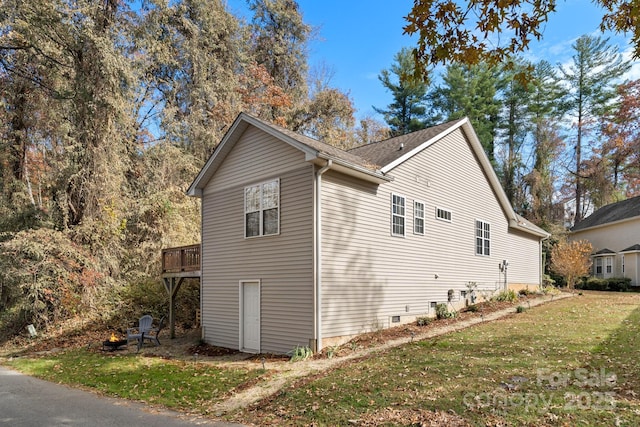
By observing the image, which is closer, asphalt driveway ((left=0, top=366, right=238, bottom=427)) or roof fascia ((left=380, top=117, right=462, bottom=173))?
asphalt driveway ((left=0, top=366, right=238, bottom=427))

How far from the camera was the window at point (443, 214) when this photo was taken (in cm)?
1506

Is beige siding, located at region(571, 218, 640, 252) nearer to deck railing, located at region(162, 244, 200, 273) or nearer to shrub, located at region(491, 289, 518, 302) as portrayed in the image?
shrub, located at region(491, 289, 518, 302)

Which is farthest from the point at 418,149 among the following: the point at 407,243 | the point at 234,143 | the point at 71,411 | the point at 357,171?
the point at 71,411

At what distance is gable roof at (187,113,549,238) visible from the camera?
35.7ft

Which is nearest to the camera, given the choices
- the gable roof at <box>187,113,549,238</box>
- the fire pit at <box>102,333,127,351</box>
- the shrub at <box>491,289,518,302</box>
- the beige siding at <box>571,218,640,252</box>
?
the gable roof at <box>187,113,549,238</box>

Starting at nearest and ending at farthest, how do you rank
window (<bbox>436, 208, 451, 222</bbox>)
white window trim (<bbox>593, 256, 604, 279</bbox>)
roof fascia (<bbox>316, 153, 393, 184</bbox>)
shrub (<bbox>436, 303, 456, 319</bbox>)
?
roof fascia (<bbox>316, 153, 393, 184</bbox>) → shrub (<bbox>436, 303, 456, 319</bbox>) → window (<bbox>436, 208, 451, 222</bbox>) → white window trim (<bbox>593, 256, 604, 279</bbox>)

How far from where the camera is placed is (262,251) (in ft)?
38.8

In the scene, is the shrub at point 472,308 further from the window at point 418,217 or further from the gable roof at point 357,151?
the gable roof at point 357,151

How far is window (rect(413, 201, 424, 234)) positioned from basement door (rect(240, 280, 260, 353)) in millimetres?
5530

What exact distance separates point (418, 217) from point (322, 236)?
4722 mm

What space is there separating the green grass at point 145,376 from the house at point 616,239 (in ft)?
95.3

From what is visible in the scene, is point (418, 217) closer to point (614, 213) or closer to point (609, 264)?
point (609, 264)

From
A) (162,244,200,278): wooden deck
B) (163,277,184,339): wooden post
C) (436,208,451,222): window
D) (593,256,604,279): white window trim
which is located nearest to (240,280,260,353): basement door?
(162,244,200,278): wooden deck

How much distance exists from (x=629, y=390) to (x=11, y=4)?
65.0 feet
